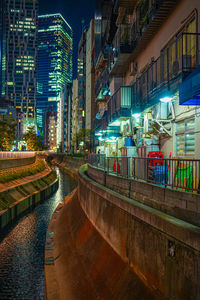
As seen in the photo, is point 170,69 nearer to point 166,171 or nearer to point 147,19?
point 147,19

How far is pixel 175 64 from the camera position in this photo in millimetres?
12641

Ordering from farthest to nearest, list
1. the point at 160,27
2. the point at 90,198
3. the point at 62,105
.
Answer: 1. the point at 62,105
2. the point at 160,27
3. the point at 90,198

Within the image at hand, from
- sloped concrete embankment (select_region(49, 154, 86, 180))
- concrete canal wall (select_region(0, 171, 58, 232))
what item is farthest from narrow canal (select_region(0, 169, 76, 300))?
sloped concrete embankment (select_region(49, 154, 86, 180))

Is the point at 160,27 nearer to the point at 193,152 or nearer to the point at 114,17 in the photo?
the point at 193,152

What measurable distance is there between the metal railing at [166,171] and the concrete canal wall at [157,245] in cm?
56

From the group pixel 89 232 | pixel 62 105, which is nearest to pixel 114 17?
pixel 89 232

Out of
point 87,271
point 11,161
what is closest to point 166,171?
point 87,271

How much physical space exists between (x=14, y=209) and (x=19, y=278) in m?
10.5

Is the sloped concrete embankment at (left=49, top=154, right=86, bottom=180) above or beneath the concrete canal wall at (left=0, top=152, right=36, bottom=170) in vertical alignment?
beneath

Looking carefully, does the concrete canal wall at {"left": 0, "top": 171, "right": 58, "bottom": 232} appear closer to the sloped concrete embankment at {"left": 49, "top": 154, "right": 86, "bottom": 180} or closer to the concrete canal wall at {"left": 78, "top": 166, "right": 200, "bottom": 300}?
the concrete canal wall at {"left": 78, "top": 166, "right": 200, "bottom": 300}

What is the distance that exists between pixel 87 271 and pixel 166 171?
4.40 metres

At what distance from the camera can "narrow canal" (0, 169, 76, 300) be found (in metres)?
10.9

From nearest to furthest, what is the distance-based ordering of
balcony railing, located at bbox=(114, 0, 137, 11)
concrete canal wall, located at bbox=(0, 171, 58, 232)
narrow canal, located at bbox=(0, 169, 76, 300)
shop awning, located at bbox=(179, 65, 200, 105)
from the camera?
shop awning, located at bbox=(179, 65, 200, 105) → narrow canal, located at bbox=(0, 169, 76, 300) → concrete canal wall, located at bbox=(0, 171, 58, 232) → balcony railing, located at bbox=(114, 0, 137, 11)

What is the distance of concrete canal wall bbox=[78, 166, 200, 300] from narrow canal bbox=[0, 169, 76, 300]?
13.3 feet
